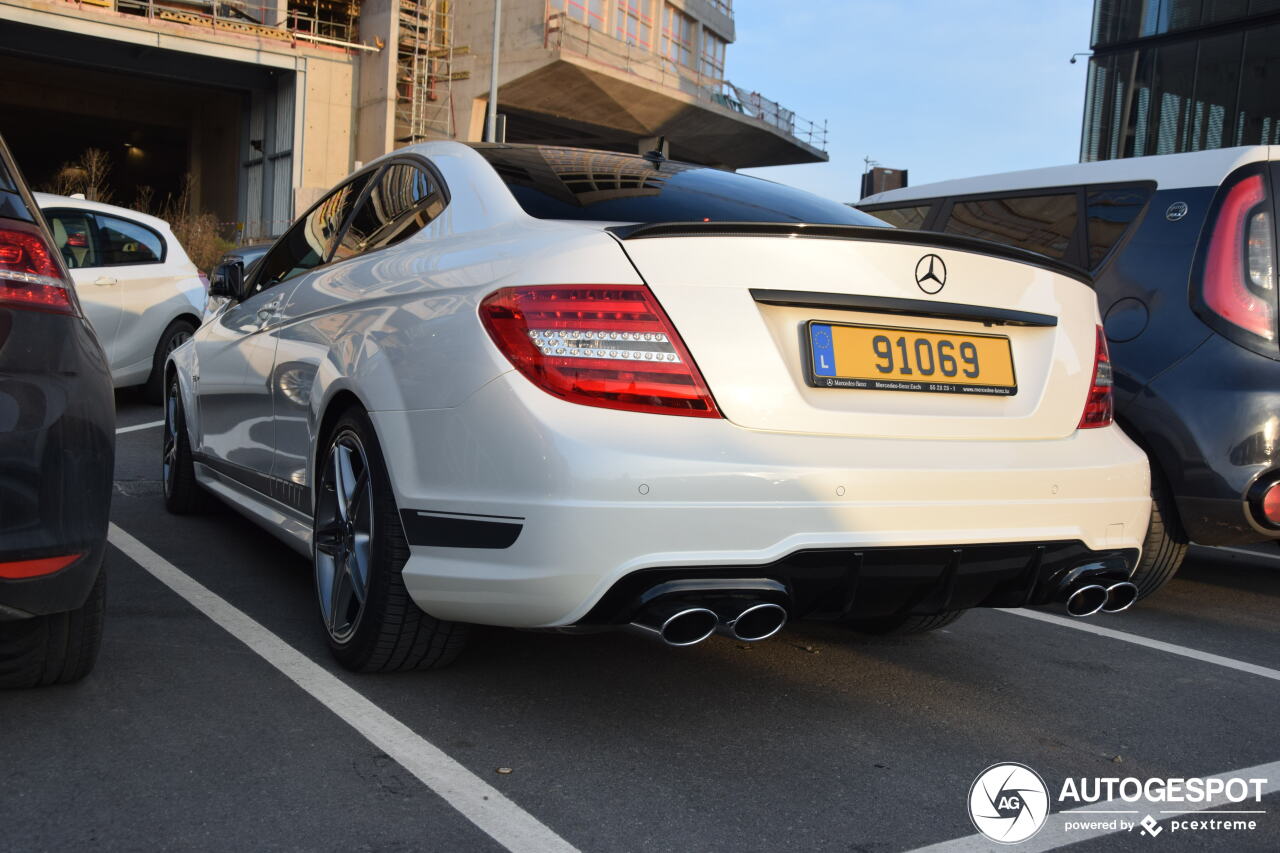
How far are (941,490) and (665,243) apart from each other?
33.4 inches

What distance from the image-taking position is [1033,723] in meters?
3.29

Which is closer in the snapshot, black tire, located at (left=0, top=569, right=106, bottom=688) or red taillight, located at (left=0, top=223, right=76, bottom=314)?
red taillight, located at (left=0, top=223, right=76, bottom=314)

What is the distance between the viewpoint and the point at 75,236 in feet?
29.0

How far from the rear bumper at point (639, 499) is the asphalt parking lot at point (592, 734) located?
39 cm

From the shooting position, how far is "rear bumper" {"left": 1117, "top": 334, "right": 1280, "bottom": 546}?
4258mm

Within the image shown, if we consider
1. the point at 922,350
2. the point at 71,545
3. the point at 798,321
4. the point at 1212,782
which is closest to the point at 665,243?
the point at 798,321

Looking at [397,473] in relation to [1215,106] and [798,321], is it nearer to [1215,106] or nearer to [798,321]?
[798,321]

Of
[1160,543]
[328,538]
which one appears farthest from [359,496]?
[1160,543]

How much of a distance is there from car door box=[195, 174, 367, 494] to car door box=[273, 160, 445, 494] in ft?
0.46

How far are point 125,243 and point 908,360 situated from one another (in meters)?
7.93

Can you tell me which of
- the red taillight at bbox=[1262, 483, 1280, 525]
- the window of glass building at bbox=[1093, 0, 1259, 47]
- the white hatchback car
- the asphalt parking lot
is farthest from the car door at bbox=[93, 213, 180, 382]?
the window of glass building at bbox=[1093, 0, 1259, 47]

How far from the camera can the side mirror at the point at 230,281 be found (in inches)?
188

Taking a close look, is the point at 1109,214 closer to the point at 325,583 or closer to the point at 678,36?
the point at 325,583

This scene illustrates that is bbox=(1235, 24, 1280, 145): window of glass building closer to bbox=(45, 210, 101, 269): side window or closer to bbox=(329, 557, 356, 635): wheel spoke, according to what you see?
bbox=(45, 210, 101, 269): side window
